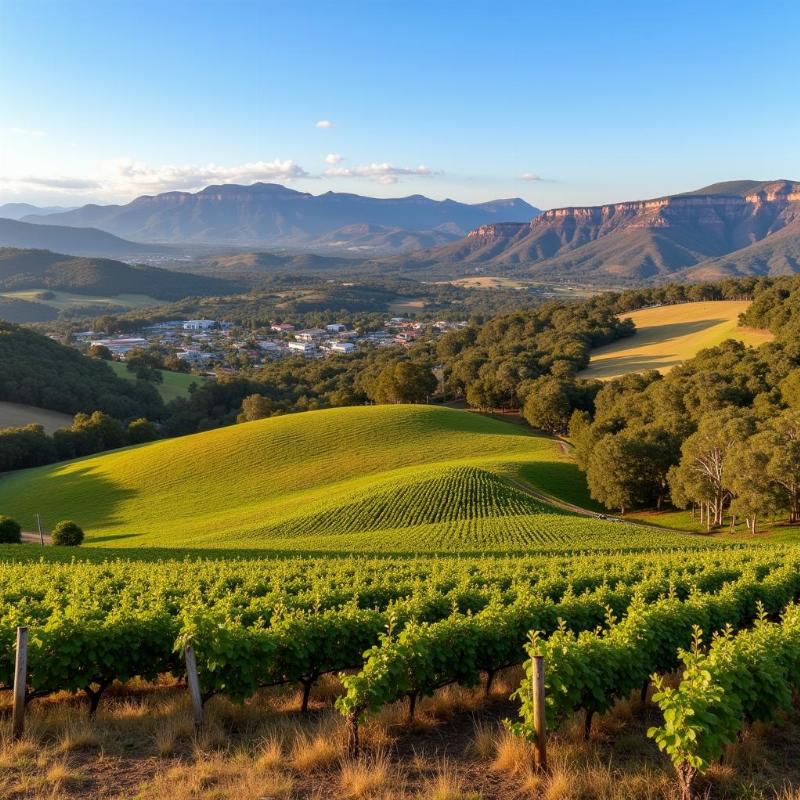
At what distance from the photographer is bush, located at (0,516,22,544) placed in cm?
3981

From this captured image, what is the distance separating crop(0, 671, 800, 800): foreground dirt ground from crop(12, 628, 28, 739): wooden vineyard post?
16cm

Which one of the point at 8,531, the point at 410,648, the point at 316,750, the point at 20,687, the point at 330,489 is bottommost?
the point at 330,489

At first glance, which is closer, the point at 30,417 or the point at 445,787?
the point at 445,787

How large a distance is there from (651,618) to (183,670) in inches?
348

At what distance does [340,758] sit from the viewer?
356 inches

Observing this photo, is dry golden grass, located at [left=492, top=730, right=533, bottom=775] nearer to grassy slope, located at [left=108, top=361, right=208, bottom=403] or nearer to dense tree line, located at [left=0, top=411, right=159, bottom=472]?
dense tree line, located at [left=0, top=411, right=159, bottom=472]

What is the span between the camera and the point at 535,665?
28.3ft

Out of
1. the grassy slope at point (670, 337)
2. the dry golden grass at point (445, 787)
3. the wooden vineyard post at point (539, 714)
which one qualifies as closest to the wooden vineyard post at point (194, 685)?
the dry golden grass at point (445, 787)

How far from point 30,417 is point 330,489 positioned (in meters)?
66.2

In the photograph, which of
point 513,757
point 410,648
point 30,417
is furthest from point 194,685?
point 30,417

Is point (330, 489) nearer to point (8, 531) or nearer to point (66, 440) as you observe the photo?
point (8, 531)

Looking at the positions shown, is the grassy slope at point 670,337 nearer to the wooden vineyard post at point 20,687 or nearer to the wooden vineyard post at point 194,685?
the wooden vineyard post at point 194,685

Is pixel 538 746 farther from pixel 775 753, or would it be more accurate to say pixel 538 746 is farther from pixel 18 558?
pixel 18 558

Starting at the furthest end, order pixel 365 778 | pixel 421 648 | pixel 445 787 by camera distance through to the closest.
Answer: pixel 421 648 → pixel 365 778 → pixel 445 787
